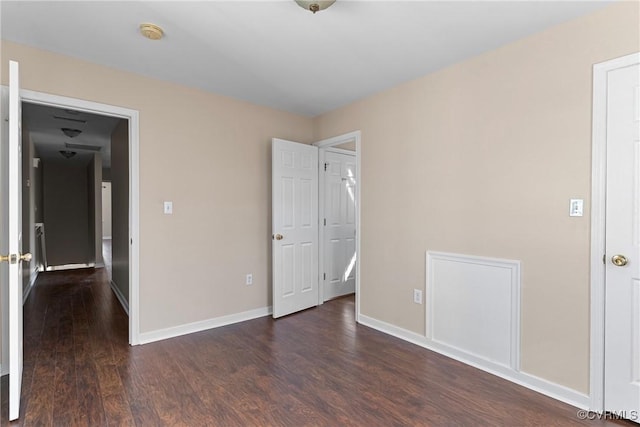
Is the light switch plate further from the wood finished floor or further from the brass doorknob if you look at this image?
the wood finished floor

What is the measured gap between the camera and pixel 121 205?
445cm

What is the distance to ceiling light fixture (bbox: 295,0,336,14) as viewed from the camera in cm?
185

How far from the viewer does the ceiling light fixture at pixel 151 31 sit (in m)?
2.17

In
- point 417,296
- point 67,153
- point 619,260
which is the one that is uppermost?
point 67,153

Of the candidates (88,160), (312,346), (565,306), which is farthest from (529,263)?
(88,160)

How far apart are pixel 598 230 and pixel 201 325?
3339 millimetres

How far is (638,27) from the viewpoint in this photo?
1863 mm

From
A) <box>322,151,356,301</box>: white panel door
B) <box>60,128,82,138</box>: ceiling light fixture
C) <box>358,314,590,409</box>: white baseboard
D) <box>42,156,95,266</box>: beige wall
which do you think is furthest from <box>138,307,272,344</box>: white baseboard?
<box>42,156,95,266</box>: beige wall

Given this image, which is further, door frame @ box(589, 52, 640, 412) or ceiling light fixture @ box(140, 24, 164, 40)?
ceiling light fixture @ box(140, 24, 164, 40)

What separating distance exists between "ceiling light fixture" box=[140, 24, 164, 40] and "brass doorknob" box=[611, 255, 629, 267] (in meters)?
3.13

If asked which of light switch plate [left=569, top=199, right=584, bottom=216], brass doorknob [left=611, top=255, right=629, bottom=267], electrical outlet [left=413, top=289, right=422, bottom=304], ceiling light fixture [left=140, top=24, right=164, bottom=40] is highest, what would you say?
ceiling light fixture [left=140, top=24, right=164, bottom=40]

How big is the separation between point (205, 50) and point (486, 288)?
2.77m

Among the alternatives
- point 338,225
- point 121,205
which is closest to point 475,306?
point 338,225

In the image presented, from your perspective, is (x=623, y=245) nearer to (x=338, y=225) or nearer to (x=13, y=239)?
(x=338, y=225)
